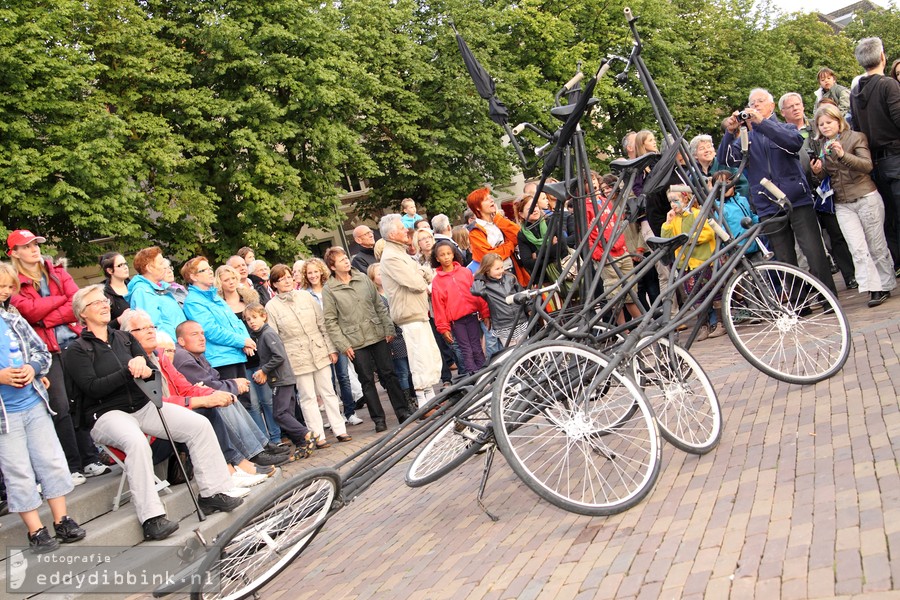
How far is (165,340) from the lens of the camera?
26.5ft

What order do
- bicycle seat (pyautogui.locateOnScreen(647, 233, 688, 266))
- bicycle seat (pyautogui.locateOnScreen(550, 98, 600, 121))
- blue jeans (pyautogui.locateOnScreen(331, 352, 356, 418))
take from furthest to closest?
blue jeans (pyautogui.locateOnScreen(331, 352, 356, 418)) < bicycle seat (pyautogui.locateOnScreen(647, 233, 688, 266)) < bicycle seat (pyautogui.locateOnScreen(550, 98, 600, 121))

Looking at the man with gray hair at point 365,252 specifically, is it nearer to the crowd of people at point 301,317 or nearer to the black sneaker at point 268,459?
the crowd of people at point 301,317

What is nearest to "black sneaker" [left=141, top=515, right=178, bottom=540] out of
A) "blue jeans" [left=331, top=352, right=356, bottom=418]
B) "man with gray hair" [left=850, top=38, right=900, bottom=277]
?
"blue jeans" [left=331, top=352, right=356, bottom=418]

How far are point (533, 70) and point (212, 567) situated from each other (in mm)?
33799

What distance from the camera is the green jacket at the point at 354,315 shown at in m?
10.2

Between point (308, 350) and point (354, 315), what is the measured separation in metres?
0.66

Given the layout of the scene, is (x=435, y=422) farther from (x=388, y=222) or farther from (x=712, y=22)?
(x=712, y=22)

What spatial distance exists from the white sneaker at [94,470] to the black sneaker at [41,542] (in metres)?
1.76

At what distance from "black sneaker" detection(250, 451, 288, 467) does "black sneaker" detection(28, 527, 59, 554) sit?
270cm

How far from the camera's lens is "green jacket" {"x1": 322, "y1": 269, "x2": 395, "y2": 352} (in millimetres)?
10203

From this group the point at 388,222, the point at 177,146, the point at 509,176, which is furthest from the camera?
the point at 509,176

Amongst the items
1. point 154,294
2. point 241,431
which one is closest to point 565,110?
point 241,431

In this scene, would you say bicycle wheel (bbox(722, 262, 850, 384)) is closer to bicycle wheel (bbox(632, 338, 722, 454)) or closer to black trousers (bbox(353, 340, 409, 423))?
bicycle wheel (bbox(632, 338, 722, 454))

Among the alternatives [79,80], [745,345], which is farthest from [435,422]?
[79,80]
